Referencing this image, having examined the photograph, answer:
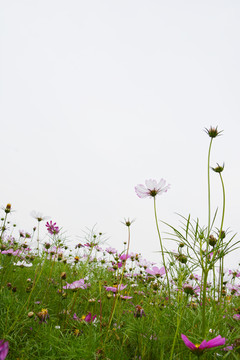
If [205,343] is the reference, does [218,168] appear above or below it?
above

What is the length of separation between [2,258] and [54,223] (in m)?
0.94

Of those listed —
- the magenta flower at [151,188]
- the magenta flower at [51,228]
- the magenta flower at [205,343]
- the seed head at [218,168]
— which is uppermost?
the seed head at [218,168]

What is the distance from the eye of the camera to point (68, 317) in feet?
5.21

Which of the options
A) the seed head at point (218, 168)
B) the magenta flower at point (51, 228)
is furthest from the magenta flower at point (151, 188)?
the magenta flower at point (51, 228)

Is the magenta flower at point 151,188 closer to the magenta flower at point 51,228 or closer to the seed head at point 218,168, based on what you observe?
the seed head at point 218,168

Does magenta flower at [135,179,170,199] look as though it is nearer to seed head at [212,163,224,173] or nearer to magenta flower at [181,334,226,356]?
seed head at [212,163,224,173]

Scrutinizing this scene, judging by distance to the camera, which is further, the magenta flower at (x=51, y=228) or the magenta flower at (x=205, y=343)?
the magenta flower at (x=51, y=228)

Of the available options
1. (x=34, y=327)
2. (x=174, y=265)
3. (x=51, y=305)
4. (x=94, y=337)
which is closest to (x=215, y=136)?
(x=174, y=265)

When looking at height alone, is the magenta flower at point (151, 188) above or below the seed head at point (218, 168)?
below

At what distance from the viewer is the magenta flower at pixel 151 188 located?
1625mm

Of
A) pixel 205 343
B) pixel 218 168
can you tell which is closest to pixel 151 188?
pixel 218 168

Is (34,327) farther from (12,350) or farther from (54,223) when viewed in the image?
(54,223)

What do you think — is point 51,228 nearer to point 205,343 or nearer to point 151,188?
point 151,188

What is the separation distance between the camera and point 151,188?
1645 millimetres
